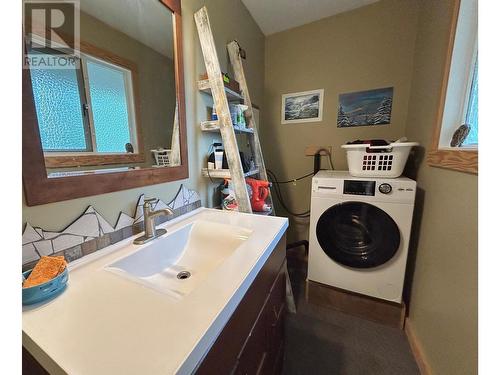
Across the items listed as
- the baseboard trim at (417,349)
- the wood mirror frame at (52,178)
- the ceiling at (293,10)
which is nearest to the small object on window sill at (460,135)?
the baseboard trim at (417,349)

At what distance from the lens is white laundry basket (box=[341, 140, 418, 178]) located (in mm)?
1362

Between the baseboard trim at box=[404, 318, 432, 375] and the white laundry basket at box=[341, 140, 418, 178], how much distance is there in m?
1.04

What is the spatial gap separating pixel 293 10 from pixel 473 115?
5.11 feet

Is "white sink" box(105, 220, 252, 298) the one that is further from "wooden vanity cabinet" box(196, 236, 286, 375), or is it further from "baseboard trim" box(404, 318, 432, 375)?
"baseboard trim" box(404, 318, 432, 375)

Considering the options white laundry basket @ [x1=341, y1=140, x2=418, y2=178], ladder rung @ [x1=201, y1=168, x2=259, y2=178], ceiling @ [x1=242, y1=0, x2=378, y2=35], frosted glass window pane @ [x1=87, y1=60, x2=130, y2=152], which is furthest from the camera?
ceiling @ [x1=242, y1=0, x2=378, y2=35]

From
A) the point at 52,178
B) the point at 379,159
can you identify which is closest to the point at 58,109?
the point at 52,178

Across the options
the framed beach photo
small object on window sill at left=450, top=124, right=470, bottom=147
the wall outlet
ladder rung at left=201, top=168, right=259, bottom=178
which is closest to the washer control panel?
small object on window sill at left=450, top=124, right=470, bottom=147

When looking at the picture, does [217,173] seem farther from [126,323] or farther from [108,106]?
[126,323]

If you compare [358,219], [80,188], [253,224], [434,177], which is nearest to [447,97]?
[434,177]

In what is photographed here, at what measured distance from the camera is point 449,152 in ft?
3.27

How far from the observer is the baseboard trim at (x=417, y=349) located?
113 cm
